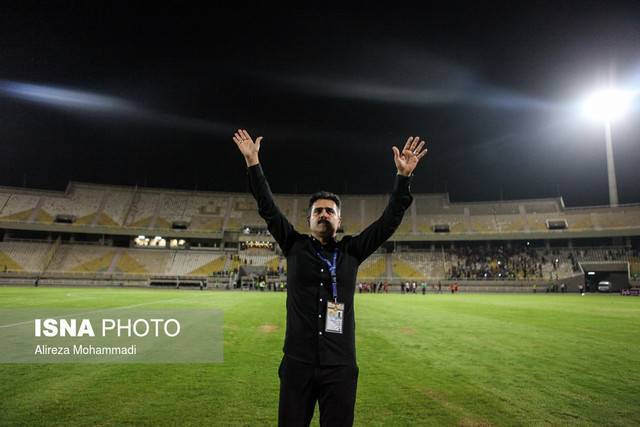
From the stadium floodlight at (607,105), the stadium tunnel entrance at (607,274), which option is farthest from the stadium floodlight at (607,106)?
the stadium tunnel entrance at (607,274)

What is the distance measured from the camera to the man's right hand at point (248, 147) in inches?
130

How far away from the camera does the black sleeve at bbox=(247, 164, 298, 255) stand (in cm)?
312

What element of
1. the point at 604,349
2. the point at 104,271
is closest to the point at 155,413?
the point at 604,349

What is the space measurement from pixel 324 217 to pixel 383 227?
0.52 meters

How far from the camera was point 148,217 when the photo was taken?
6219 centimetres

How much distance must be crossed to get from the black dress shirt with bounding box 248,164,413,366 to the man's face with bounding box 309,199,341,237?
4.7 inches

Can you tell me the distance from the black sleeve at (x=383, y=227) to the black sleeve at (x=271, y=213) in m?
0.53

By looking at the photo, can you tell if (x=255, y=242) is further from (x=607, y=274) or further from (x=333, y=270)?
(x=333, y=270)

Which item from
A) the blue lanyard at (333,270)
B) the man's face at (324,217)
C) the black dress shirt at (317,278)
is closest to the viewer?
the black dress shirt at (317,278)

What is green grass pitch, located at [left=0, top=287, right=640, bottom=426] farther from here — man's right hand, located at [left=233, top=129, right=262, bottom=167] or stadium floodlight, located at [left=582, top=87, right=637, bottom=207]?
stadium floodlight, located at [left=582, top=87, right=637, bottom=207]

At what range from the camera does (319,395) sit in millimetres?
2676

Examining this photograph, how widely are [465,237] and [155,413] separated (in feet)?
192

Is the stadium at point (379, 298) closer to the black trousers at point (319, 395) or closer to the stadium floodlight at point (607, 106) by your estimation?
the black trousers at point (319, 395)

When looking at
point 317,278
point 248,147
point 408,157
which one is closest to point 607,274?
point 408,157
